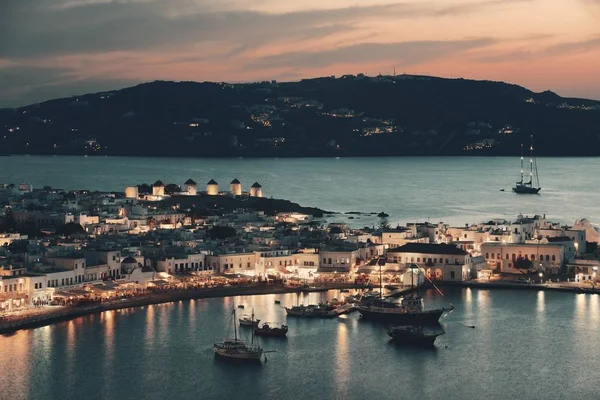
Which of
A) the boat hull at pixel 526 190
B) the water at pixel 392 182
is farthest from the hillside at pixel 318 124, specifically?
the boat hull at pixel 526 190

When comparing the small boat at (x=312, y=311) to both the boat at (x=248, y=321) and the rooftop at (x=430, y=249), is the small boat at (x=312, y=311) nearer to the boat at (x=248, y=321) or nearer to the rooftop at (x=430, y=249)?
the boat at (x=248, y=321)

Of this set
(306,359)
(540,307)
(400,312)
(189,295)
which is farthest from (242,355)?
(540,307)

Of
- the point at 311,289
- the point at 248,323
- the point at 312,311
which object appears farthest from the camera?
the point at 311,289

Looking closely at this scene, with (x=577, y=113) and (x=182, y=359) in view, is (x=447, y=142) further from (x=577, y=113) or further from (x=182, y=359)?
(x=182, y=359)

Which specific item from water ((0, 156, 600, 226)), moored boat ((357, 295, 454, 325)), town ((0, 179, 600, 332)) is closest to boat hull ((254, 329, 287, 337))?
moored boat ((357, 295, 454, 325))

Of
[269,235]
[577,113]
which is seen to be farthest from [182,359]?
[577,113]

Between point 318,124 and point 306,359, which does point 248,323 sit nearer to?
point 306,359
